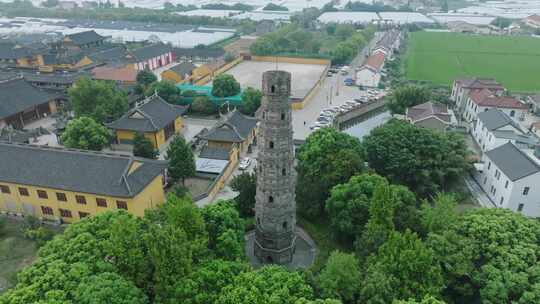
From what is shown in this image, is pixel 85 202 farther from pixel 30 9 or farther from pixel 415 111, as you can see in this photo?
pixel 30 9

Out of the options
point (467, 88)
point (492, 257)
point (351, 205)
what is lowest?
point (492, 257)

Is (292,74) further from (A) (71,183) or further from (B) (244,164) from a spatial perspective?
(A) (71,183)

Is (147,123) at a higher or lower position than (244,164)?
higher

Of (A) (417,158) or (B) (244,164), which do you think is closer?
(A) (417,158)

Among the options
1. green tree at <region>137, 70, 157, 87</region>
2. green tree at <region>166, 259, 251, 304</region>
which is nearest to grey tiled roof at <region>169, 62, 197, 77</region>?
green tree at <region>137, 70, 157, 87</region>

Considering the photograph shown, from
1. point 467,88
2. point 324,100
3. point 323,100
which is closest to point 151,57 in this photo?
point 323,100

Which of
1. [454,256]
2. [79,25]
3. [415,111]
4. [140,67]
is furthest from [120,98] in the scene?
[79,25]

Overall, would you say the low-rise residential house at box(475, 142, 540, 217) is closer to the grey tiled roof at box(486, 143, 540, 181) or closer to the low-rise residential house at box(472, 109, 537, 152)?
the grey tiled roof at box(486, 143, 540, 181)

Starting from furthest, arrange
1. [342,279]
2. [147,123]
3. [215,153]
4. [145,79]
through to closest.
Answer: [145,79] → [147,123] → [215,153] → [342,279]

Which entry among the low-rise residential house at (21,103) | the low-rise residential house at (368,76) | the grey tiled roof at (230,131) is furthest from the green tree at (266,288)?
the low-rise residential house at (368,76)
